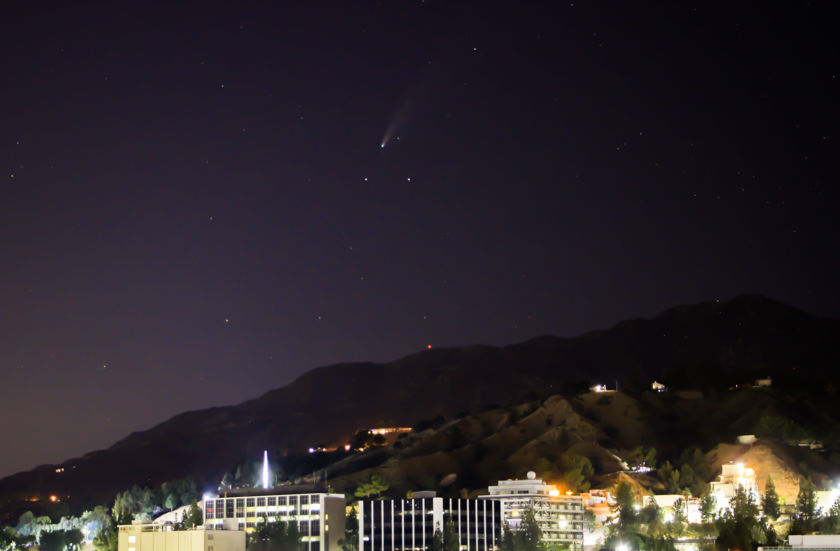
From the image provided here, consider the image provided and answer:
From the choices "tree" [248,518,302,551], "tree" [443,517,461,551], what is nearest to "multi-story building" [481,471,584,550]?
"tree" [443,517,461,551]

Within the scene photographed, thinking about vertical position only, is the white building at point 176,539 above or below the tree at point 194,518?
below

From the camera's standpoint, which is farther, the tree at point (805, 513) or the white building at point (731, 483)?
the white building at point (731, 483)

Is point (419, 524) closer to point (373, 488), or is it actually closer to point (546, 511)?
point (546, 511)

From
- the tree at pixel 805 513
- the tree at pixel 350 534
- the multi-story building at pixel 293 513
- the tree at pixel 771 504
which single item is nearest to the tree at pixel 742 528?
the tree at pixel 771 504

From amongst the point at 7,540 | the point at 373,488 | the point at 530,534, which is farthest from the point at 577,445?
the point at 7,540

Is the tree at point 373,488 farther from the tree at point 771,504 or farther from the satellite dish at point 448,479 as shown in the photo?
the tree at point 771,504

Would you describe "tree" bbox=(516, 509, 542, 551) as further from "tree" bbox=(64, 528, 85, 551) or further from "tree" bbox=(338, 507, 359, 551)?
"tree" bbox=(64, 528, 85, 551)

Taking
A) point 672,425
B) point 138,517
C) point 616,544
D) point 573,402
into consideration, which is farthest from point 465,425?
point 616,544

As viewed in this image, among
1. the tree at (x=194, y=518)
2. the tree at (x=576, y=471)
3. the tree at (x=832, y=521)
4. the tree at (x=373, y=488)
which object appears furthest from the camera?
the tree at (x=373, y=488)
